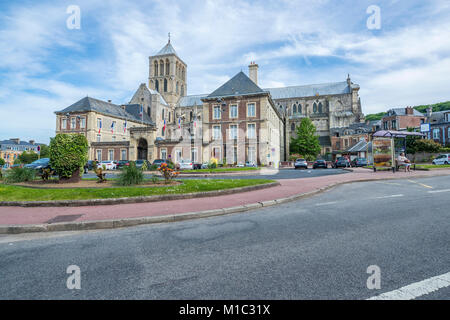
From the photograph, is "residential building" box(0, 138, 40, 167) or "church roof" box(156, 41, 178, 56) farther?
"residential building" box(0, 138, 40, 167)

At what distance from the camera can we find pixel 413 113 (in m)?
57.7

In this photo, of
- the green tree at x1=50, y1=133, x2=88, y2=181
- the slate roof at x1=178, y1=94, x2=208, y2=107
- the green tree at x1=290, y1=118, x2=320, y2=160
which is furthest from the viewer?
the slate roof at x1=178, y1=94, x2=208, y2=107

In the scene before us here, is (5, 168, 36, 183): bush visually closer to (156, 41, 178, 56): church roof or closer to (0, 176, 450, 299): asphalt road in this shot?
(0, 176, 450, 299): asphalt road

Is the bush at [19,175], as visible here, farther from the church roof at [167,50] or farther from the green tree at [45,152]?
the church roof at [167,50]

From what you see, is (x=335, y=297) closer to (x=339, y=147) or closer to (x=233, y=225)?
(x=233, y=225)

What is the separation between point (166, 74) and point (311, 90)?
4231 cm

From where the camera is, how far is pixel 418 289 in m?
2.34

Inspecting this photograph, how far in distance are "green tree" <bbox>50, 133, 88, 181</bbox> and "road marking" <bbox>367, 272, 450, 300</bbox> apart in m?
12.5

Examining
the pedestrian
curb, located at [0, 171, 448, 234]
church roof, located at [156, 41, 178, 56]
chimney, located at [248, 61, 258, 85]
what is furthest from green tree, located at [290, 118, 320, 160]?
curb, located at [0, 171, 448, 234]

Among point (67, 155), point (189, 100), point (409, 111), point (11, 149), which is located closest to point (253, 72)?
point (189, 100)

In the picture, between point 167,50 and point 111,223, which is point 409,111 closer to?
point 167,50

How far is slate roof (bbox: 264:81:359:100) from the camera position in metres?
65.3

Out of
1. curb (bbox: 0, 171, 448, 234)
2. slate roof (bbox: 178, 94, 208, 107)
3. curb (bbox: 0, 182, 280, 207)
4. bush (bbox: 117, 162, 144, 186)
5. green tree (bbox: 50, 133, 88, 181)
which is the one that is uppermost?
slate roof (bbox: 178, 94, 208, 107)
